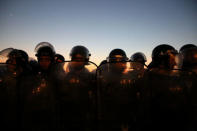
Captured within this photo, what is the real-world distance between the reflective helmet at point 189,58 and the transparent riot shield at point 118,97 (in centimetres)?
246

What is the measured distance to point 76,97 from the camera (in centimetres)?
208

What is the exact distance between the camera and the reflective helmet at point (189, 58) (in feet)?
11.7

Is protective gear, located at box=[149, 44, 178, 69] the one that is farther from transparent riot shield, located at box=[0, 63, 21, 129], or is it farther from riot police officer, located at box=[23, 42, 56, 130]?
transparent riot shield, located at box=[0, 63, 21, 129]

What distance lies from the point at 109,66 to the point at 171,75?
1.27 m

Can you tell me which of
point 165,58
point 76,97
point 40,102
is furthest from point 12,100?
point 165,58

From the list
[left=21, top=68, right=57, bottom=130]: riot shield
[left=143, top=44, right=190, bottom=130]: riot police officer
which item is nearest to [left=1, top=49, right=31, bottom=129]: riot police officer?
[left=21, top=68, right=57, bottom=130]: riot shield

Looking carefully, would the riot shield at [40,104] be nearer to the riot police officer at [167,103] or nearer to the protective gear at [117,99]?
the protective gear at [117,99]

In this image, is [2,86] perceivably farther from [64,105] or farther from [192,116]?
[192,116]

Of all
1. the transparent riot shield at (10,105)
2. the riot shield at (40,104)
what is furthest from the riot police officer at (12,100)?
the riot shield at (40,104)

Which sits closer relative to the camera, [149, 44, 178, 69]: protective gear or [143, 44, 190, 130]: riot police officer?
[143, 44, 190, 130]: riot police officer

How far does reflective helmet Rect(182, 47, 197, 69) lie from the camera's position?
3.58m

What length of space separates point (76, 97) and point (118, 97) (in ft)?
2.47

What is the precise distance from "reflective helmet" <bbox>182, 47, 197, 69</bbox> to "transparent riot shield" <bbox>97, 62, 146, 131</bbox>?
2.46 meters

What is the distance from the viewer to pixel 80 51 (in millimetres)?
4664
